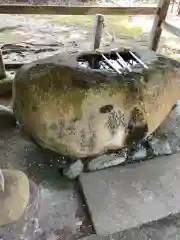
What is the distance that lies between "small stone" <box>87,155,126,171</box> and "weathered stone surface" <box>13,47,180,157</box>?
166 millimetres

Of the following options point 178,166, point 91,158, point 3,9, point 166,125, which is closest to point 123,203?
point 91,158

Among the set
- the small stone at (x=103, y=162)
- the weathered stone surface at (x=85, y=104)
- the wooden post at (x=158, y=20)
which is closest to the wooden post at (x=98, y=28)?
the wooden post at (x=158, y=20)

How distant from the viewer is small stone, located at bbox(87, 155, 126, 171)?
2.74 m

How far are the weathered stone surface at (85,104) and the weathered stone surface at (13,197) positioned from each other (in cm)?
41

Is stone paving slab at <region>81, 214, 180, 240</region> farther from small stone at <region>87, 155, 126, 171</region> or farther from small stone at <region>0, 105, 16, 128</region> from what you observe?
small stone at <region>0, 105, 16, 128</region>

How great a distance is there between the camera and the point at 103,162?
277 centimetres

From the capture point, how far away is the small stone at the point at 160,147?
2977 mm

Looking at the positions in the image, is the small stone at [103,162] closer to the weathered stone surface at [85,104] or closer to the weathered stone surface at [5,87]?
the weathered stone surface at [85,104]

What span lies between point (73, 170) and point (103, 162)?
1.03 ft

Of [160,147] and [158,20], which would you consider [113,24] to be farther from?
[160,147]

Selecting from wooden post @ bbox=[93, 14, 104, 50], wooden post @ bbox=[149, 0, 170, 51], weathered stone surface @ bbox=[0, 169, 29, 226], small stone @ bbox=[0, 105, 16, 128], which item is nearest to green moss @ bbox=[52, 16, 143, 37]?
wooden post @ bbox=[93, 14, 104, 50]

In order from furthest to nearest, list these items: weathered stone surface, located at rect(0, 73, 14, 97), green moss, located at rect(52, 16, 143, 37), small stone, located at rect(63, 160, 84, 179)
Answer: green moss, located at rect(52, 16, 143, 37), weathered stone surface, located at rect(0, 73, 14, 97), small stone, located at rect(63, 160, 84, 179)

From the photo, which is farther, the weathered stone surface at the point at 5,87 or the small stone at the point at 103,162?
the weathered stone surface at the point at 5,87

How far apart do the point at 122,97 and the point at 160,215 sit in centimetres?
108
